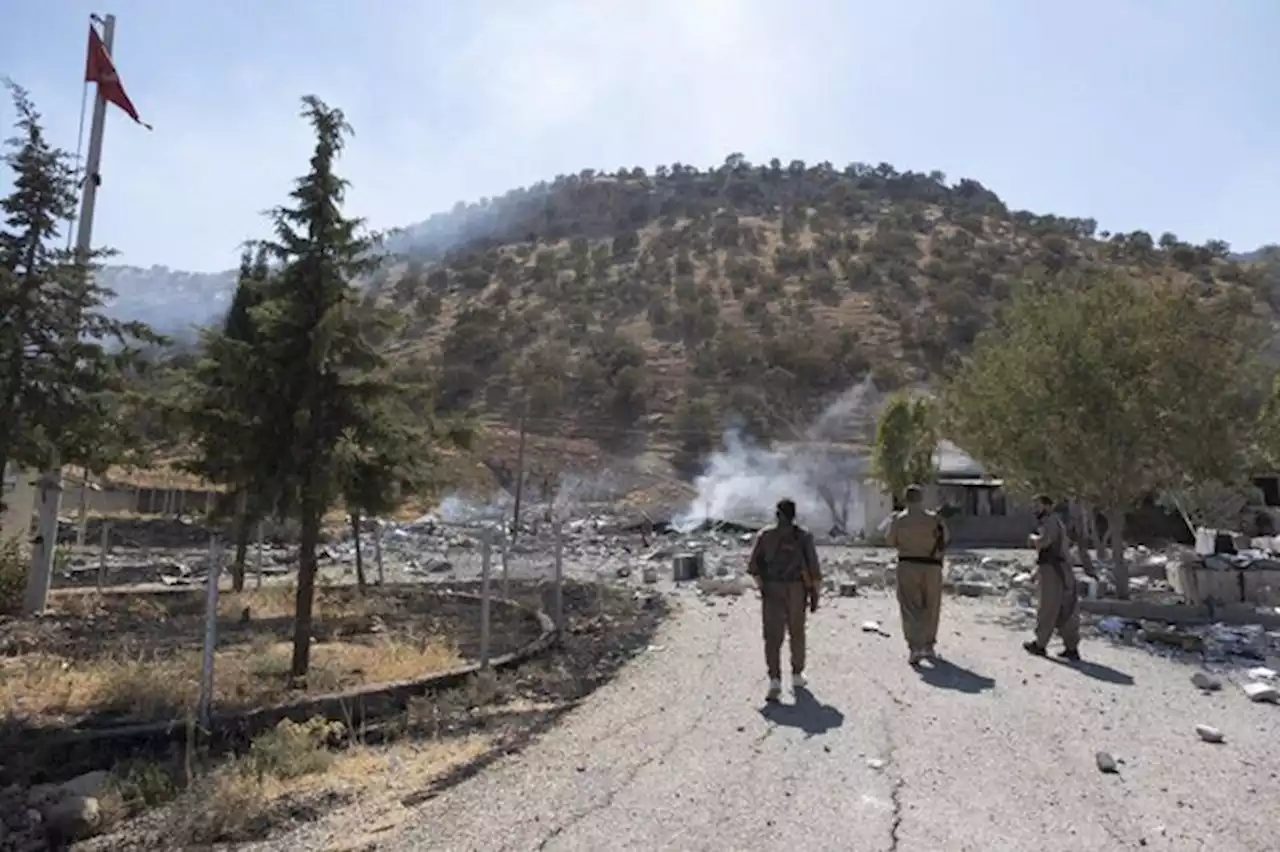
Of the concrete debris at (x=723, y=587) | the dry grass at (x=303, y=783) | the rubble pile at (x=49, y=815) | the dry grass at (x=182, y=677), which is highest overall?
the concrete debris at (x=723, y=587)

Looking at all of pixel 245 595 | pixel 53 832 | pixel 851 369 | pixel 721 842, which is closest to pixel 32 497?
pixel 245 595

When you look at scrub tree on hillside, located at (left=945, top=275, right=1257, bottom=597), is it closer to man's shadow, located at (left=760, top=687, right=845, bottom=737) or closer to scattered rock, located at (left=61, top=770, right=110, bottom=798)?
man's shadow, located at (left=760, top=687, right=845, bottom=737)

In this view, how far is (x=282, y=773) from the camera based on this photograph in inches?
295

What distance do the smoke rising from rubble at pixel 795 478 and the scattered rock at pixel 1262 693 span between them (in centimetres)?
3070

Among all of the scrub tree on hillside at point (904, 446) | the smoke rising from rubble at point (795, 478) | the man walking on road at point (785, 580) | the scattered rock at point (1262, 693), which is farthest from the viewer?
the smoke rising from rubble at point (795, 478)

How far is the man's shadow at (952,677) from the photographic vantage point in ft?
31.0

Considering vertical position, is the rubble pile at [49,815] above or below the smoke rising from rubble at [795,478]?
below

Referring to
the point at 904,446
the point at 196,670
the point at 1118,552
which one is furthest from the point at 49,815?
the point at 904,446

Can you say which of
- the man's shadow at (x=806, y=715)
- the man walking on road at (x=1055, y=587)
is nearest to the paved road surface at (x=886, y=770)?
the man's shadow at (x=806, y=715)

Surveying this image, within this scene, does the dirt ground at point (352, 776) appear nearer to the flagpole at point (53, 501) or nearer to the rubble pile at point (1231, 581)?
the flagpole at point (53, 501)

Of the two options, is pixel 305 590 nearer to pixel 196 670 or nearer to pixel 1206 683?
pixel 196 670

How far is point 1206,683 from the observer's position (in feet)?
32.5

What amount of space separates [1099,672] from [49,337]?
10978 mm

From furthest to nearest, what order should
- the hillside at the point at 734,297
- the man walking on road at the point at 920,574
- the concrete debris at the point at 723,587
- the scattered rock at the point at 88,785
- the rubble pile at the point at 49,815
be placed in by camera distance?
1. the hillside at the point at 734,297
2. the concrete debris at the point at 723,587
3. the man walking on road at the point at 920,574
4. the scattered rock at the point at 88,785
5. the rubble pile at the point at 49,815
